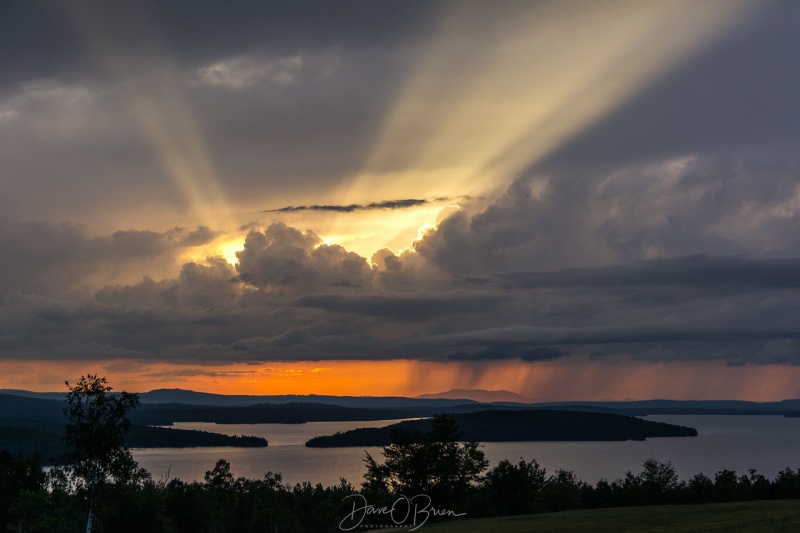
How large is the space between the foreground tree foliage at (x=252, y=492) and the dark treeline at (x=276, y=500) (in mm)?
154

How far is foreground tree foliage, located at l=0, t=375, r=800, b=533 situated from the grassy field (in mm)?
17309

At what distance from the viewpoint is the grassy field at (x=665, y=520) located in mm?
43812

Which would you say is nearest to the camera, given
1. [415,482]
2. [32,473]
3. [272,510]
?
[415,482]

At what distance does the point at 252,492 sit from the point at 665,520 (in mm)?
90914

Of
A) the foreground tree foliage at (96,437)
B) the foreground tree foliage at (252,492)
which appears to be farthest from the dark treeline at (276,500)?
the foreground tree foliage at (96,437)

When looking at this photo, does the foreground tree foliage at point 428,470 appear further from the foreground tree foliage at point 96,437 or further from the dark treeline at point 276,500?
the foreground tree foliage at point 96,437

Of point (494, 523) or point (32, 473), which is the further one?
point (32, 473)

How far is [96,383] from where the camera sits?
173 feet

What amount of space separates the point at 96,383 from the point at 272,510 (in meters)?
65.3

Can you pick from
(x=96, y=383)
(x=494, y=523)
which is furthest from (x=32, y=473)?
(x=494, y=523)

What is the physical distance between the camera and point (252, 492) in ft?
428

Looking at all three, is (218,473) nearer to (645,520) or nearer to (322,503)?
(322,503)

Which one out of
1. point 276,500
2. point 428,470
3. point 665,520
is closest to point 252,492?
point 276,500

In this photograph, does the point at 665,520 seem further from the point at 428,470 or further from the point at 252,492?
the point at 252,492
